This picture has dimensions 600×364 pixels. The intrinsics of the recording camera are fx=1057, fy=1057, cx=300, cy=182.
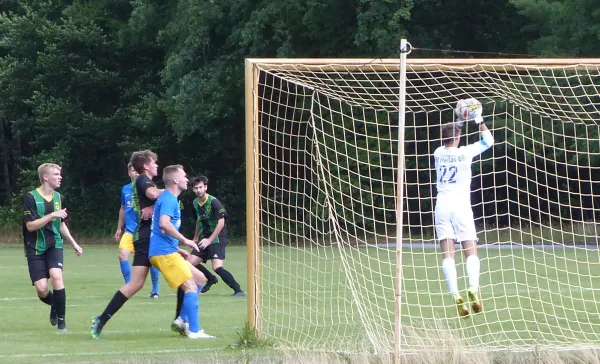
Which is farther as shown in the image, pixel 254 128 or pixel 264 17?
pixel 264 17

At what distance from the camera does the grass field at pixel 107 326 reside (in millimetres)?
8492

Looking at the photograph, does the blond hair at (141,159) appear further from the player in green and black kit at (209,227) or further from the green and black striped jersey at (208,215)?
the green and black striped jersey at (208,215)

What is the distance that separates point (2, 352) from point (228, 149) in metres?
29.6

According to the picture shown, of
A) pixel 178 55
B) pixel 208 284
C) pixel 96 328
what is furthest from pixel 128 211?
pixel 178 55

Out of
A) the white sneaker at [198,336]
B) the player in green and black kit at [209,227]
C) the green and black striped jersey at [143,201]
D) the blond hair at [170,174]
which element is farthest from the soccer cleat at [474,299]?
the player in green and black kit at [209,227]

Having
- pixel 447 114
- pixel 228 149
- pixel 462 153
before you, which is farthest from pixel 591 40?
pixel 462 153

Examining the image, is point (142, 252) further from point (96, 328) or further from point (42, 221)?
point (42, 221)

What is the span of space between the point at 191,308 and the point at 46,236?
180cm

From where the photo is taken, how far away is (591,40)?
32469 mm

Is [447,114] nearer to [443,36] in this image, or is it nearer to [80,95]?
[443,36]

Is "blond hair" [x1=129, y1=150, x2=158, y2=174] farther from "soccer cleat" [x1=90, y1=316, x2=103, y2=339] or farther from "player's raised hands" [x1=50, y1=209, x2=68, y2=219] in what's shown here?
"soccer cleat" [x1=90, y1=316, x2=103, y2=339]

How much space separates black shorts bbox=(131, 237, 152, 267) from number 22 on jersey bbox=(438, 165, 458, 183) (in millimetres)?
2880

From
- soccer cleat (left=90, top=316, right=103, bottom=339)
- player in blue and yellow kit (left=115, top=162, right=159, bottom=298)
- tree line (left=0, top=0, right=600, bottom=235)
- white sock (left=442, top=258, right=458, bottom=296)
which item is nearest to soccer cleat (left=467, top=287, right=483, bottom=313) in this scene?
white sock (left=442, top=258, right=458, bottom=296)

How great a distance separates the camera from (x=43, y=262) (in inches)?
400
